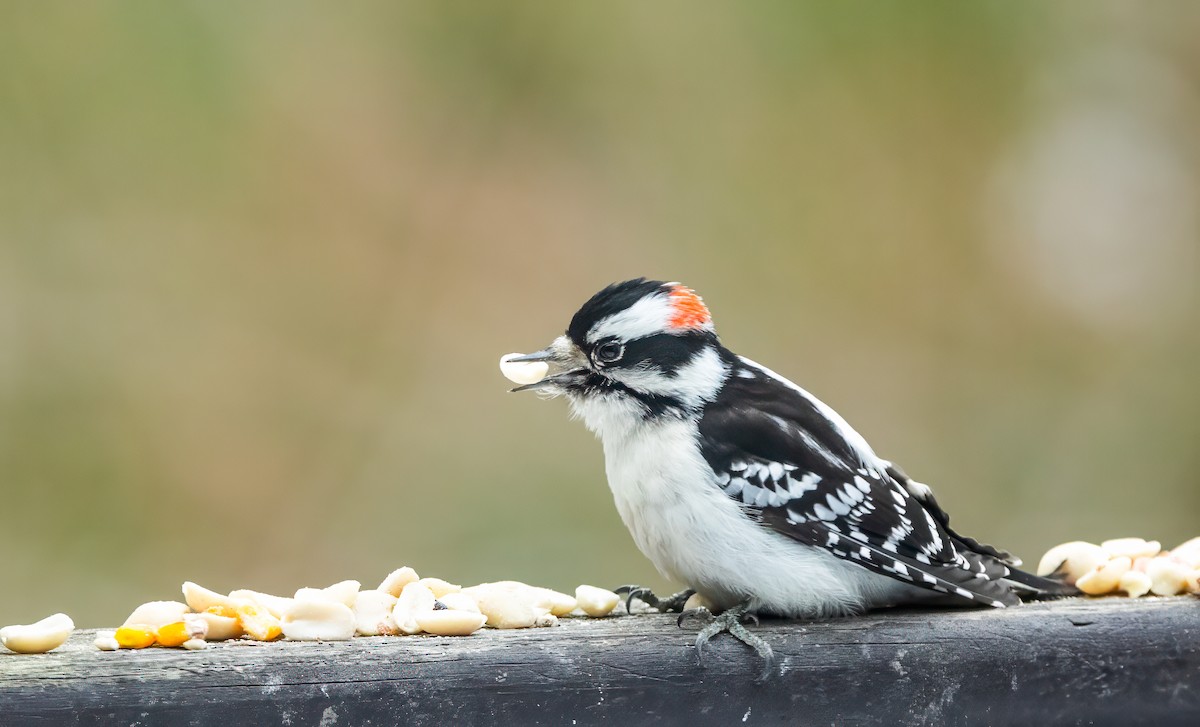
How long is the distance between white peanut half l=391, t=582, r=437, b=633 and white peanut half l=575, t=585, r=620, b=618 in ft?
1.12

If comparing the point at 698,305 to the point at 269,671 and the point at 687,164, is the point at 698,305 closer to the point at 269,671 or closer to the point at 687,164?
the point at 269,671

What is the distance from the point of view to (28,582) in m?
5.00

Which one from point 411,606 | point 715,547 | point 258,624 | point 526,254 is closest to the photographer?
point 258,624

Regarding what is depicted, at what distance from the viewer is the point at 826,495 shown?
105 inches

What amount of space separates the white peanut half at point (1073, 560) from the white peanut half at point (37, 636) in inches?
76.7

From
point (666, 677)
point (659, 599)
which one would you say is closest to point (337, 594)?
point (666, 677)

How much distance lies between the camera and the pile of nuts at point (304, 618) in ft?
7.54

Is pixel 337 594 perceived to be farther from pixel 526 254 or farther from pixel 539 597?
pixel 526 254

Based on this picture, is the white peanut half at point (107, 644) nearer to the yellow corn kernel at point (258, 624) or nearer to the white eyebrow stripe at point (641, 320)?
the yellow corn kernel at point (258, 624)

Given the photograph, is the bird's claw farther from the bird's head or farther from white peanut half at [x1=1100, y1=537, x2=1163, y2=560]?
white peanut half at [x1=1100, y1=537, x2=1163, y2=560]

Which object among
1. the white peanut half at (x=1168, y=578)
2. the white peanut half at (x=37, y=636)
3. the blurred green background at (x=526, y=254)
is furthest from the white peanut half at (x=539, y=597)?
the blurred green background at (x=526, y=254)

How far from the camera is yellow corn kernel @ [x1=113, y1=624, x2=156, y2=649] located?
7.54ft

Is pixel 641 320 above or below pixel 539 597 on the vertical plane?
above

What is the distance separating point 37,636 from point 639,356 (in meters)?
1.26
